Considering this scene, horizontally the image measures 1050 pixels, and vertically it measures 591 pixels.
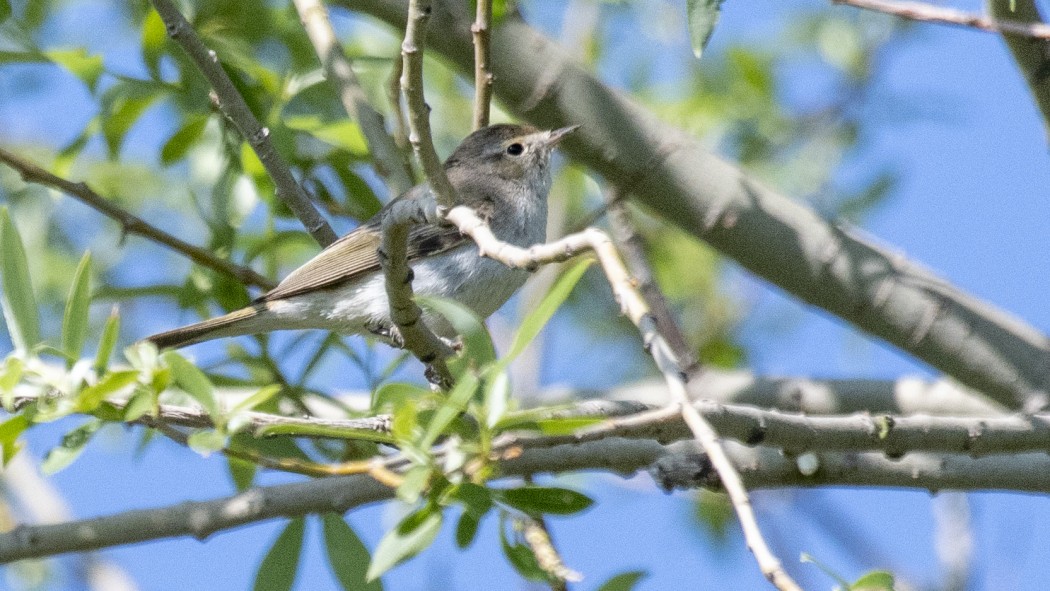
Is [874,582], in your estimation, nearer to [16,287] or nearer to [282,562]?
[282,562]

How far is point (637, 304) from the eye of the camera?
193 cm

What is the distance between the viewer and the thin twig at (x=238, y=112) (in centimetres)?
339

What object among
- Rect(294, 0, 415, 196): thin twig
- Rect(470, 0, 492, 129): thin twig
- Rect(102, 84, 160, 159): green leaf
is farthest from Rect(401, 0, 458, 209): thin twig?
Rect(102, 84, 160, 159): green leaf

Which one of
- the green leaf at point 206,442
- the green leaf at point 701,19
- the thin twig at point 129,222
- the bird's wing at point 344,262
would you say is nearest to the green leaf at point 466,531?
the green leaf at point 206,442

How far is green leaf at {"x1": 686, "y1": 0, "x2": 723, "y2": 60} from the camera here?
2.86m

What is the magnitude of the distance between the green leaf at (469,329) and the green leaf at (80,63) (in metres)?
2.43

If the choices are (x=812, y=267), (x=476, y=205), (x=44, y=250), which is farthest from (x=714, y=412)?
(x=44, y=250)

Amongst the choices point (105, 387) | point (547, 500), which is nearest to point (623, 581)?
point (547, 500)

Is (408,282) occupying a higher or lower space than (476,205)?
lower

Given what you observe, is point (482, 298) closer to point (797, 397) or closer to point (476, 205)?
point (476, 205)

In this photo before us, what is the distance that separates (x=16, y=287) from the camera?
236cm

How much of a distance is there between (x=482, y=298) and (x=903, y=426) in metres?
2.00

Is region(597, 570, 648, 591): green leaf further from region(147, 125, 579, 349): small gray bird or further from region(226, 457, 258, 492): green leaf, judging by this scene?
region(147, 125, 579, 349): small gray bird

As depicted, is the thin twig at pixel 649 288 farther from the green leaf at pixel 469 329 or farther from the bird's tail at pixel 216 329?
the green leaf at pixel 469 329
